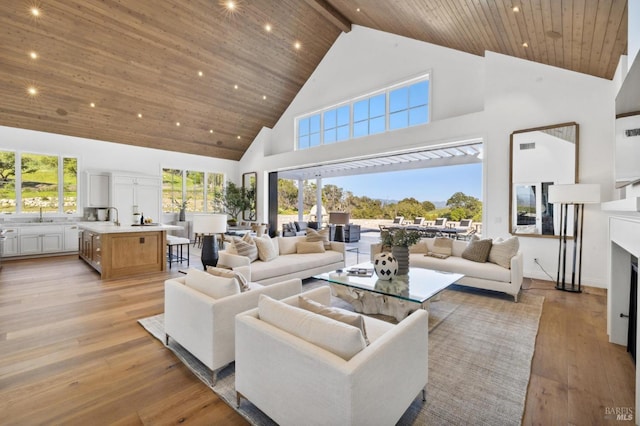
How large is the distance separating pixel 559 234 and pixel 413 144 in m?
3.13

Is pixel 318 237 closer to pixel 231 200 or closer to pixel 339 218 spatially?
pixel 339 218

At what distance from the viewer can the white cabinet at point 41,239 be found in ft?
21.9

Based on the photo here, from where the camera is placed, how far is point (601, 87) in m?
4.38

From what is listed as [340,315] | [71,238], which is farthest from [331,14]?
[71,238]

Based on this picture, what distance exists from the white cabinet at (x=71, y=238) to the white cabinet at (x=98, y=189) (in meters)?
0.79

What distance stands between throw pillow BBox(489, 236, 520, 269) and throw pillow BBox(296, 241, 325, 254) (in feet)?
8.70

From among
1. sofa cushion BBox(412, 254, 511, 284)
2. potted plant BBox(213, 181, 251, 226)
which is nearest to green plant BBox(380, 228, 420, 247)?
sofa cushion BBox(412, 254, 511, 284)

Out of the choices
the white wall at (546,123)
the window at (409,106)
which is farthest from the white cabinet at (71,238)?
the white wall at (546,123)

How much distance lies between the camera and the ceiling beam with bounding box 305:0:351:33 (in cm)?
625

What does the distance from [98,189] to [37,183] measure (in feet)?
3.99

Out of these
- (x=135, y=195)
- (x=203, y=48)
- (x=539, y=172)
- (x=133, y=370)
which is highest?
(x=203, y=48)

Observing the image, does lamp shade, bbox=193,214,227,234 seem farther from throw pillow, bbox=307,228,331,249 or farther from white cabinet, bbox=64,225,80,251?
white cabinet, bbox=64,225,80,251

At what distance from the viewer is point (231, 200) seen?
10594mm

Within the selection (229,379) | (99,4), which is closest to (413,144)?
(229,379)
